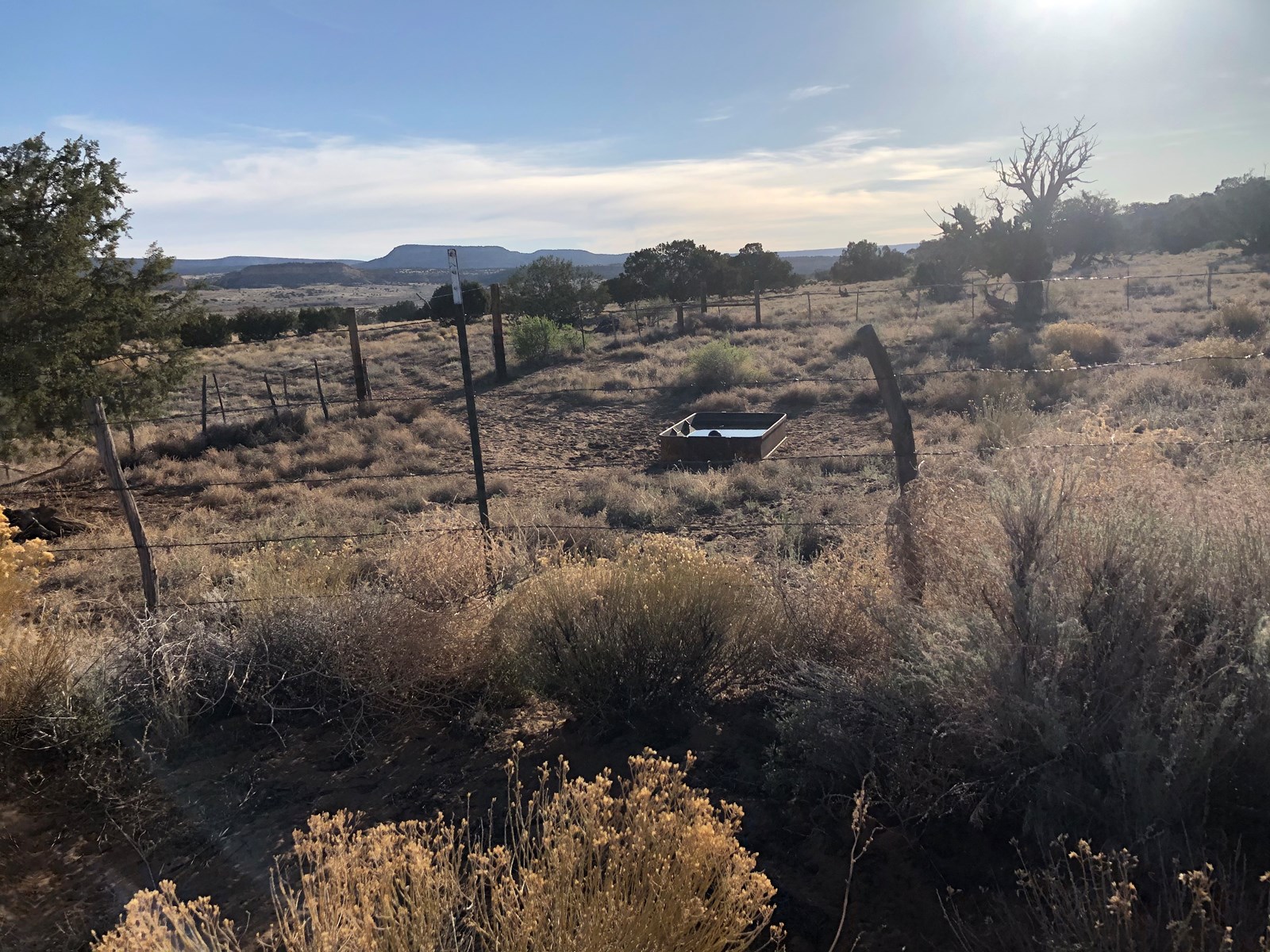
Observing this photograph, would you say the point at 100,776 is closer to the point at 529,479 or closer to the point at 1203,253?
the point at 529,479

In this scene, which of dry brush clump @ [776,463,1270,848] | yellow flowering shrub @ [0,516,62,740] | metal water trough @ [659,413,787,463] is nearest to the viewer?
dry brush clump @ [776,463,1270,848]

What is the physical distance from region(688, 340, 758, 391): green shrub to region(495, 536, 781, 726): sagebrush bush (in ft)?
48.5

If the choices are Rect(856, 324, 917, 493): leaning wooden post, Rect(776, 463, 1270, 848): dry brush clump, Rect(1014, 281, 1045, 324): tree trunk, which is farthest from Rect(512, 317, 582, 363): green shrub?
Rect(776, 463, 1270, 848): dry brush clump

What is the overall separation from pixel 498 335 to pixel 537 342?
3194 mm

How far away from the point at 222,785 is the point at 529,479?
9.02 m

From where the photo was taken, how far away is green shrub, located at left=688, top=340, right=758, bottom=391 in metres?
19.9

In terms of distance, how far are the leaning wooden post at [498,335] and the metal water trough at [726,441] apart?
8678 millimetres

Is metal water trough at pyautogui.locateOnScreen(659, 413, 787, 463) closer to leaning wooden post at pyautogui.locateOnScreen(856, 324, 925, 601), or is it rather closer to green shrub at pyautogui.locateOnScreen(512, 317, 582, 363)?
leaning wooden post at pyautogui.locateOnScreen(856, 324, 925, 601)

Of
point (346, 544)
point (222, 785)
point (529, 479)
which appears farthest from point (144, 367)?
point (222, 785)

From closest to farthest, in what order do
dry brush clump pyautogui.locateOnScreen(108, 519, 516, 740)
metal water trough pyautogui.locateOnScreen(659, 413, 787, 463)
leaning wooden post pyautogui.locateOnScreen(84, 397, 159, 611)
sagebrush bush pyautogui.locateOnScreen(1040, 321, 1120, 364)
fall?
dry brush clump pyautogui.locateOnScreen(108, 519, 516, 740) → leaning wooden post pyautogui.locateOnScreen(84, 397, 159, 611) → metal water trough pyautogui.locateOnScreen(659, 413, 787, 463) → sagebrush bush pyautogui.locateOnScreen(1040, 321, 1120, 364)

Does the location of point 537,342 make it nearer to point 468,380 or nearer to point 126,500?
point 126,500

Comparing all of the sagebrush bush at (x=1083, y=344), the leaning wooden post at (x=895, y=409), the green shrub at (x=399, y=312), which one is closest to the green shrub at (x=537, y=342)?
the sagebrush bush at (x=1083, y=344)

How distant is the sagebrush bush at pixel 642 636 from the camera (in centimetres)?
482

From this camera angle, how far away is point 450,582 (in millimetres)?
5824
